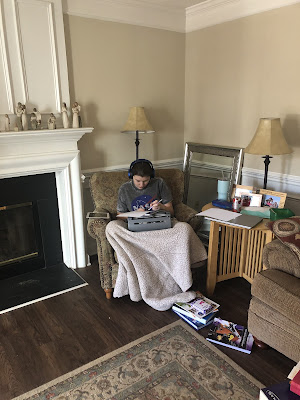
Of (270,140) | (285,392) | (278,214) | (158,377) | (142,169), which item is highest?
(270,140)

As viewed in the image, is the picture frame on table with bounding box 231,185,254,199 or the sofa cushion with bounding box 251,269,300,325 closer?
the sofa cushion with bounding box 251,269,300,325

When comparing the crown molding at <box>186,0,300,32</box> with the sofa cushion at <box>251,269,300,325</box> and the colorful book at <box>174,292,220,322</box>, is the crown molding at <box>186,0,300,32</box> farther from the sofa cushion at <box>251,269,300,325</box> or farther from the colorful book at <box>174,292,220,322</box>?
the colorful book at <box>174,292,220,322</box>

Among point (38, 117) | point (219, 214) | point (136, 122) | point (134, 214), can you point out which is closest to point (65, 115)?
point (38, 117)

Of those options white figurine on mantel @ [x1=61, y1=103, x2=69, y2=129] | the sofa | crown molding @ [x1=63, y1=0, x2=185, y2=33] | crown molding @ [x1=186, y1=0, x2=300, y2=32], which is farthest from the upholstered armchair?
crown molding @ [x1=186, y1=0, x2=300, y2=32]

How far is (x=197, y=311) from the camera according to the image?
2.19 m

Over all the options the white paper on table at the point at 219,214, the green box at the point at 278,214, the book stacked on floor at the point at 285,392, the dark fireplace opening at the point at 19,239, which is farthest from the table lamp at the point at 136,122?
the book stacked on floor at the point at 285,392

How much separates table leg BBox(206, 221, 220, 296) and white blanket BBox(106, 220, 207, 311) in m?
0.17

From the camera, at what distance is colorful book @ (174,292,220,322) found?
7.09ft

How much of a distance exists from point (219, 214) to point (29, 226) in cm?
162

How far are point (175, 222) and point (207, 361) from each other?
987 millimetres

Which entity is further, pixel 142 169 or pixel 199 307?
pixel 142 169

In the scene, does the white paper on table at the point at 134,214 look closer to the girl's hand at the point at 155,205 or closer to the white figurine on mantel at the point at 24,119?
the girl's hand at the point at 155,205

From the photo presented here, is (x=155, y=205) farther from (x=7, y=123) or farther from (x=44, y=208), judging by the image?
(x=7, y=123)

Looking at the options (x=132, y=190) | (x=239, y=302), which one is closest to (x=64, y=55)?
(x=132, y=190)
